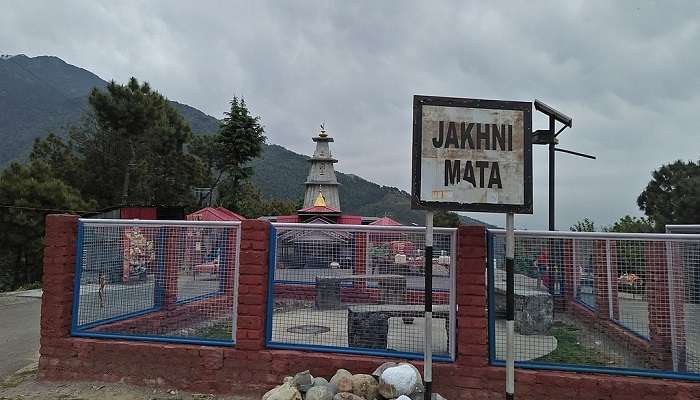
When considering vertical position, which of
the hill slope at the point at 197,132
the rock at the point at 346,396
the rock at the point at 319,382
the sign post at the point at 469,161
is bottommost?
the rock at the point at 346,396

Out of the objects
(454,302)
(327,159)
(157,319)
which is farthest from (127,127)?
(454,302)

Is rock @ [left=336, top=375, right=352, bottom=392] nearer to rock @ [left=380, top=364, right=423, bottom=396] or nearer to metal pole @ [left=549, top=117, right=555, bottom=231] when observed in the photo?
rock @ [left=380, top=364, right=423, bottom=396]

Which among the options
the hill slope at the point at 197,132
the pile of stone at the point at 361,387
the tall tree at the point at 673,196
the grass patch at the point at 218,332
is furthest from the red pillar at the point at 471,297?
the hill slope at the point at 197,132

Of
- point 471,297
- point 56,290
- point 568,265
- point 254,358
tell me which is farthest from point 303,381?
point 56,290

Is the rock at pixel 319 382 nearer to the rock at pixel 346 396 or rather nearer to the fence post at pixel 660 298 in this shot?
the rock at pixel 346 396

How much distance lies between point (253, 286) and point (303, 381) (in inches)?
48.4

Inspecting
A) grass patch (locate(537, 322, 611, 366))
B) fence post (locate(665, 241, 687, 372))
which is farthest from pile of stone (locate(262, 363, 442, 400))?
fence post (locate(665, 241, 687, 372))

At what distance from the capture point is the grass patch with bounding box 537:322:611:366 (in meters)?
5.50

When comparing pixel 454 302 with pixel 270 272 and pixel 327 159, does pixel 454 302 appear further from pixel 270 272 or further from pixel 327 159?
pixel 327 159

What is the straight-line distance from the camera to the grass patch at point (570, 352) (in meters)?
5.50

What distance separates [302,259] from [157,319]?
2390 mm

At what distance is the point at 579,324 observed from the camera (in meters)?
6.19

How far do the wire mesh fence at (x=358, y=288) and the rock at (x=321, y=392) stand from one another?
619mm

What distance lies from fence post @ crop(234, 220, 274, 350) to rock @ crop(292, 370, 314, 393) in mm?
751
